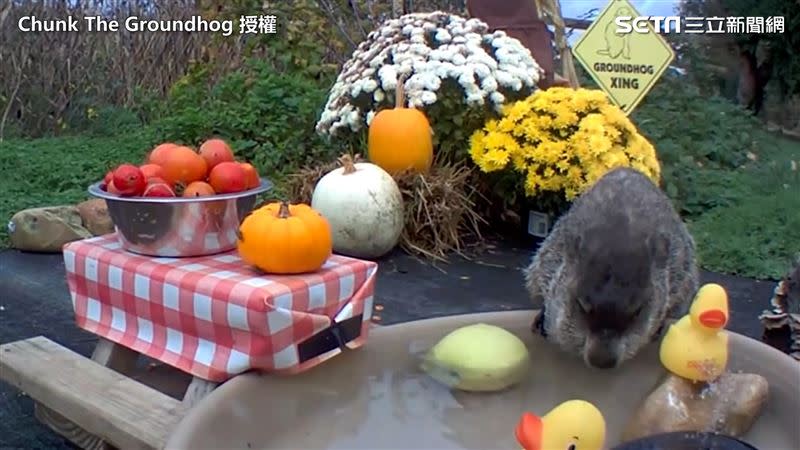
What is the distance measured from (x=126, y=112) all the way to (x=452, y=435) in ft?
23.2

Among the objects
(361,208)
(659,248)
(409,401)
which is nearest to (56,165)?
(361,208)

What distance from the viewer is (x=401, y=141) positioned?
509 centimetres

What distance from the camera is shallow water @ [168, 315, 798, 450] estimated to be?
227cm

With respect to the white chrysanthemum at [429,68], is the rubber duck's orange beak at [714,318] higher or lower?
lower

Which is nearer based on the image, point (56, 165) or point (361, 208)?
point (361, 208)

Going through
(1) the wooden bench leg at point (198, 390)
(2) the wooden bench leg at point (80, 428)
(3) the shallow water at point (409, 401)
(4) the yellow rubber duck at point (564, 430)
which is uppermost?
(4) the yellow rubber duck at point (564, 430)

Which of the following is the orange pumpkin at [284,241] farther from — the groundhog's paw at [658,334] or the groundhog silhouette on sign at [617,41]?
the groundhog silhouette on sign at [617,41]

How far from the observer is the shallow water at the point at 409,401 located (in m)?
2.27

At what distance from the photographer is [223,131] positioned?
659cm

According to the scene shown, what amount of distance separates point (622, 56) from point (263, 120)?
2.43m

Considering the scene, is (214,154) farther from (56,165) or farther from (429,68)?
(56,165)

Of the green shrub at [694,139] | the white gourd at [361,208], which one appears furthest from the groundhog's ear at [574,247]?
the green shrub at [694,139]

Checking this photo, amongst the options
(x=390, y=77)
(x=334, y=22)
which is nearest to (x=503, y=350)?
(x=390, y=77)

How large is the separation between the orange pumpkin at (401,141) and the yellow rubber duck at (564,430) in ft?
10.6
